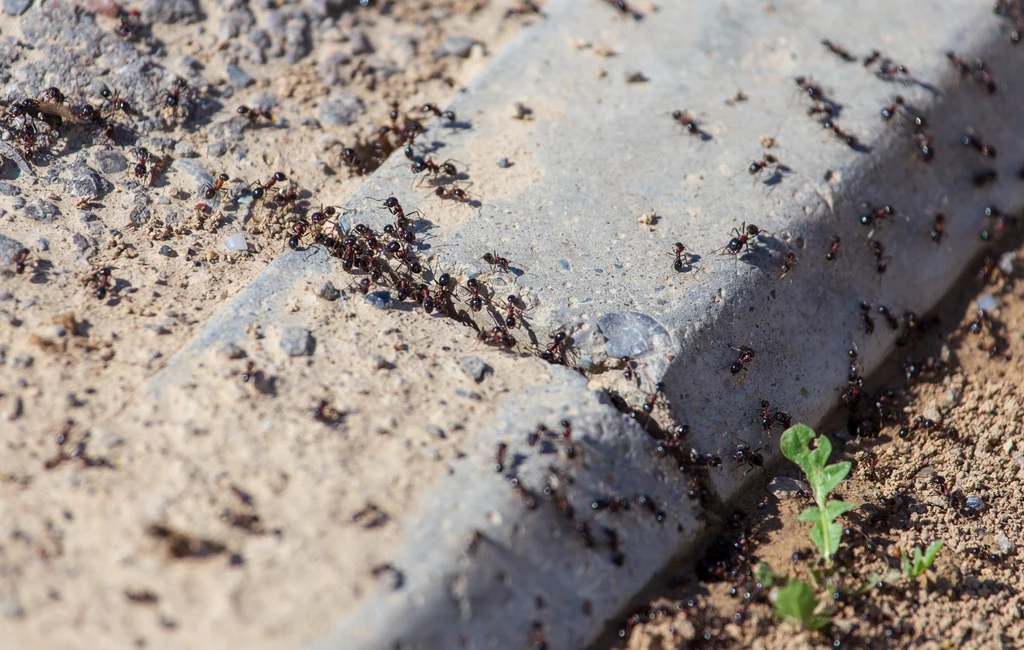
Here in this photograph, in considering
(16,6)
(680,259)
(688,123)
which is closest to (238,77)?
(16,6)

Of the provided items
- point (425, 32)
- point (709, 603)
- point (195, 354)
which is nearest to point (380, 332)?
point (195, 354)

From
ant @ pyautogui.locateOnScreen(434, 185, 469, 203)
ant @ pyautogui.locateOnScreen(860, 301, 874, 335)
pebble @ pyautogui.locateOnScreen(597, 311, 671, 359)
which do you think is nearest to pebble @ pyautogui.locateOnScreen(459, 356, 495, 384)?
pebble @ pyautogui.locateOnScreen(597, 311, 671, 359)

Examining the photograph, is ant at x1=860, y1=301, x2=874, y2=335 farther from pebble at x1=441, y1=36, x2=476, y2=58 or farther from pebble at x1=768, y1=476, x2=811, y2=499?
pebble at x1=441, y1=36, x2=476, y2=58

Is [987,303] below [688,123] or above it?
below

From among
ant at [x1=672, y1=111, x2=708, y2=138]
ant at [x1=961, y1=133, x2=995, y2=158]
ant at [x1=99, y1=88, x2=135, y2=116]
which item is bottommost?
ant at [x1=99, y1=88, x2=135, y2=116]

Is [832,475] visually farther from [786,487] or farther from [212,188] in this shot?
[212,188]

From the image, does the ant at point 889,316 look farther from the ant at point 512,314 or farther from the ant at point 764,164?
the ant at point 512,314
